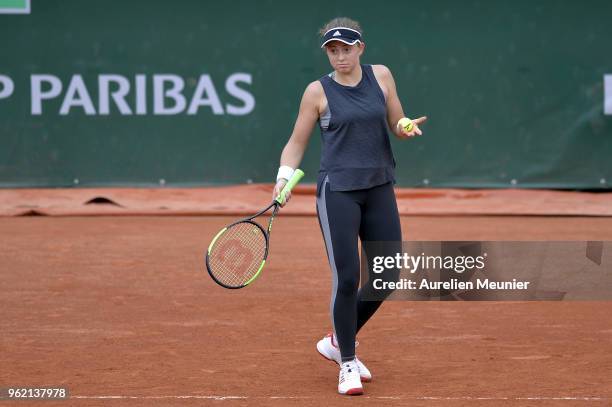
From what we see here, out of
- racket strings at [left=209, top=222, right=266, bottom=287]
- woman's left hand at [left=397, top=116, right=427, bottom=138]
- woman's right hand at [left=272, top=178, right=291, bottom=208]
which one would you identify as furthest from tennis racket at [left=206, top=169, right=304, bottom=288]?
woman's left hand at [left=397, top=116, right=427, bottom=138]

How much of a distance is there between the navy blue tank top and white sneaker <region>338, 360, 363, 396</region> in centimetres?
79

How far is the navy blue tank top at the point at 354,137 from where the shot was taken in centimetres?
489

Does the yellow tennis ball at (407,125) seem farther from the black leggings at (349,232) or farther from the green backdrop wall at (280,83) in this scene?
the green backdrop wall at (280,83)

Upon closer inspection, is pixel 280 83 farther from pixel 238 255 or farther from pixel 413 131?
pixel 413 131

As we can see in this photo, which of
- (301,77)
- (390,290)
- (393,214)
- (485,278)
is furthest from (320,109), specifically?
(301,77)

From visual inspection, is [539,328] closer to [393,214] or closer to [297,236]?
[393,214]

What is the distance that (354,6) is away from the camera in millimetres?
12039

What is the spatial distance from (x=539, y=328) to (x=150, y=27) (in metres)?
7.00

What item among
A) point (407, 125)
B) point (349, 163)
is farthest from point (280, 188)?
point (407, 125)

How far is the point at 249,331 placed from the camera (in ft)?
20.9

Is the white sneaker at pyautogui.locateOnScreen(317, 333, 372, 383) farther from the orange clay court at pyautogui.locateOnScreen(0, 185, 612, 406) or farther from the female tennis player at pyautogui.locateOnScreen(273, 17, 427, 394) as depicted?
the female tennis player at pyautogui.locateOnScreen(273, 17, 427, 394)

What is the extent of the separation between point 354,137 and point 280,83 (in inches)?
287

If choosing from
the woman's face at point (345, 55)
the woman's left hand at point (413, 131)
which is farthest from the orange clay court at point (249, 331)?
the woman's face at point (345, 55)

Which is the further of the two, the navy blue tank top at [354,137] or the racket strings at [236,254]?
the racket strings at [236,254]
